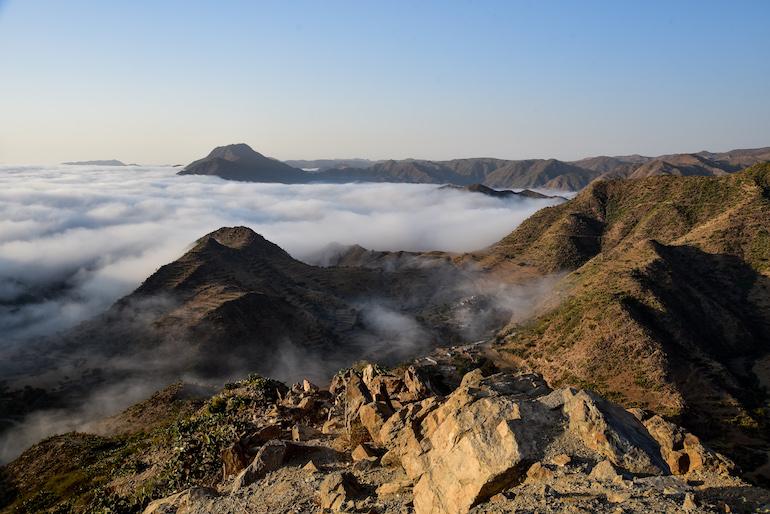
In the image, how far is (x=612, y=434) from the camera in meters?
15.9

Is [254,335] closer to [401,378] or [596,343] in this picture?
[596,343]

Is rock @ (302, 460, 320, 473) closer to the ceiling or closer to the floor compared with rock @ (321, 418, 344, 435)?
closer to the ceiling

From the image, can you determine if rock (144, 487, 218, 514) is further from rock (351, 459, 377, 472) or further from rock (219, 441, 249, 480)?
rock (351, 459, 377, 472)

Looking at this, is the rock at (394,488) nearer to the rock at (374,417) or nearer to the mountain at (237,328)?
the rock at (374,417)

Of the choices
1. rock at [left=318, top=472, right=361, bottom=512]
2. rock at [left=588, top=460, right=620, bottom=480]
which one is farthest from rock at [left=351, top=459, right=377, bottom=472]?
rock at [left=588, top=460, right=620, bottom=480]

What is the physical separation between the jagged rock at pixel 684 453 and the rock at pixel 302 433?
1695 cm

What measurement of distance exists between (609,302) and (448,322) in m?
41.4

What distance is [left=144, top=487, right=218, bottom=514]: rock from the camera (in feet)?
69.1

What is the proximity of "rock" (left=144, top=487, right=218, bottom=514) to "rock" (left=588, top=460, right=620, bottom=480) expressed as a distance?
16042mm

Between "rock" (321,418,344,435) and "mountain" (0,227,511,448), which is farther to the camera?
"mountain" (0,227,511,448)

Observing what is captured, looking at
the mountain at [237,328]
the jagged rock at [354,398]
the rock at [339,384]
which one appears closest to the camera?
the jagged rock at [354,398]

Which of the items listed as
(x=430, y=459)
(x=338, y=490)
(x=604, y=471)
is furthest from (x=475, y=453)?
(x=338, y=490)

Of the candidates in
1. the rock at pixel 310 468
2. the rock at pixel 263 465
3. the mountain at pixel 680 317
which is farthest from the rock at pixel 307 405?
the mountain at pixel 680 317

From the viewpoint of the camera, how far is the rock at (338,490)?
17.3 m
